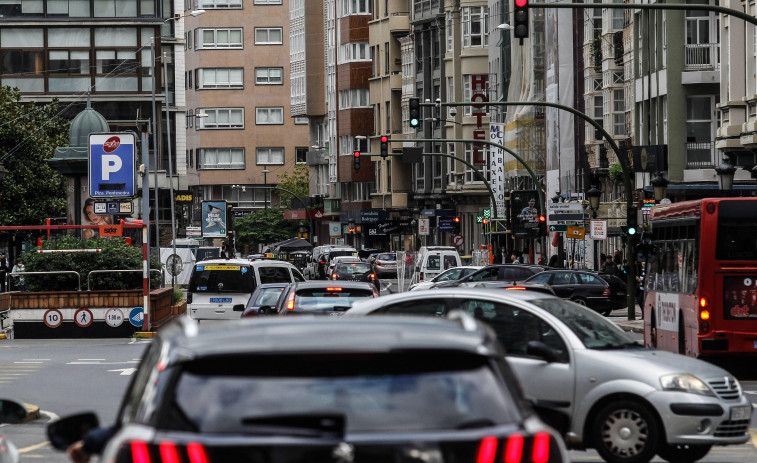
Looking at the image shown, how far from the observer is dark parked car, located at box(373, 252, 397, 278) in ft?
237

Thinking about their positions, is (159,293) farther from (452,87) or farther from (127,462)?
(452,87)

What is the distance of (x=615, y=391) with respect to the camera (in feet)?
A: 42.5

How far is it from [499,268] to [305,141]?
331 feet

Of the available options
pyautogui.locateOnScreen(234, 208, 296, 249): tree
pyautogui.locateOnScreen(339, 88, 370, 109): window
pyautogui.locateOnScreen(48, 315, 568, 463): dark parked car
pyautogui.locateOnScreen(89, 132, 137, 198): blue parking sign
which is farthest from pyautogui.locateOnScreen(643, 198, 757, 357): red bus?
pyautogui.locateOnScreen(234, 208, 296, 249): tree

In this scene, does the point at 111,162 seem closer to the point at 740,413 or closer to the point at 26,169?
the point at 26,169

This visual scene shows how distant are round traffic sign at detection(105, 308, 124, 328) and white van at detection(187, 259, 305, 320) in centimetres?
223

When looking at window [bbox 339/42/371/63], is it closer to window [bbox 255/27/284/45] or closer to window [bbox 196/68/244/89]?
window [bbox 255/27/284/45]

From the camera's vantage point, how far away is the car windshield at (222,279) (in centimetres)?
3803

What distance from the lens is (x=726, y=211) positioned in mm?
23047

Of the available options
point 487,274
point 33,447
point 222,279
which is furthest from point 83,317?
point 33,447

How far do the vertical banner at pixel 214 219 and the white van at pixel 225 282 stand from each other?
4799 centimetres

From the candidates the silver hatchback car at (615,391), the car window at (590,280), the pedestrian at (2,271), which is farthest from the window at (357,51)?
the silver hatchback car at (615,391)

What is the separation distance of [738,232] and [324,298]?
6.52 meters

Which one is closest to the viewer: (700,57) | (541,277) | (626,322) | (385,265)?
(626,322)
